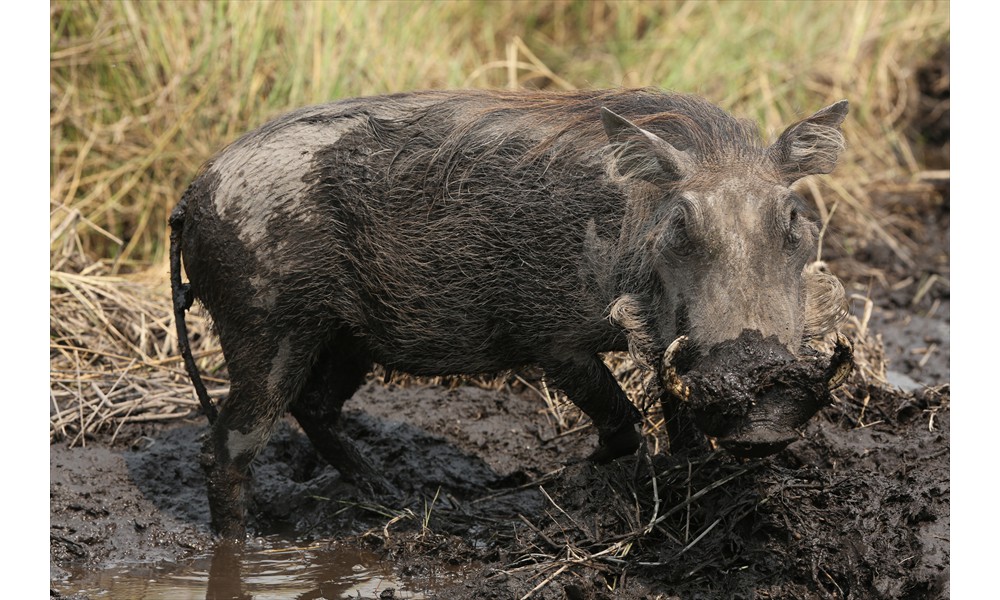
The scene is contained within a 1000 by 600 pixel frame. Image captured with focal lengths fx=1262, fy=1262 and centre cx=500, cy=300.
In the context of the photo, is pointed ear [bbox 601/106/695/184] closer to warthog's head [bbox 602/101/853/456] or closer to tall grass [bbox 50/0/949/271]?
warthog's head [bbox 602/101/853/456]

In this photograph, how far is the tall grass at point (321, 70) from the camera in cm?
688

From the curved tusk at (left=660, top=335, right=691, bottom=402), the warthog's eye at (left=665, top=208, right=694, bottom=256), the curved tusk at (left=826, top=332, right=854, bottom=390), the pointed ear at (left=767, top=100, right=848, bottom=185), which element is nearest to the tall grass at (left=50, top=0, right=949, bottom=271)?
the pointed ear at (left=767, top=100, right=848, bottom=185)

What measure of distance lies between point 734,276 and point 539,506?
1.63 meters

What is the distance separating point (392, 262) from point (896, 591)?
200cm

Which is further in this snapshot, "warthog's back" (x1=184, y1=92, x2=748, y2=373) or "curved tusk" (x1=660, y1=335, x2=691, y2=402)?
"warthog's back" (x1=184, y1=92, x2=748, y2=373)

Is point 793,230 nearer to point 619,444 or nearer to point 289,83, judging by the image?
point 619,444

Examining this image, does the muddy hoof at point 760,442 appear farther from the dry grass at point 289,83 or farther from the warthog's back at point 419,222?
the dry grass at point 289,83

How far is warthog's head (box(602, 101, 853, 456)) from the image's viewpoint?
3492 millimetres

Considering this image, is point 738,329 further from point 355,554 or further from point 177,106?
point 177,106

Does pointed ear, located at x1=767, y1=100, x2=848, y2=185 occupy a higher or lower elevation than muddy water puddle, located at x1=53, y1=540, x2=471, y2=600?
higher

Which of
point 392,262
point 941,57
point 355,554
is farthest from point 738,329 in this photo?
point 941,57

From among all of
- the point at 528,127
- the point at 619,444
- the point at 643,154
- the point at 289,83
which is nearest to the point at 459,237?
the point at 528,127

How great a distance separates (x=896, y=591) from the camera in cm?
375

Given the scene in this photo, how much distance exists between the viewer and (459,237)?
4.43m
